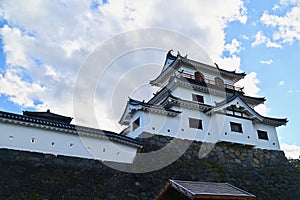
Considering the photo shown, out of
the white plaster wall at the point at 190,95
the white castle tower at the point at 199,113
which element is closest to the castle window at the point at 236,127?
the white castle tower at the point at 199,113

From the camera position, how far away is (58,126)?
1206 cm

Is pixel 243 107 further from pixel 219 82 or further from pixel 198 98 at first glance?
pixel 219 82

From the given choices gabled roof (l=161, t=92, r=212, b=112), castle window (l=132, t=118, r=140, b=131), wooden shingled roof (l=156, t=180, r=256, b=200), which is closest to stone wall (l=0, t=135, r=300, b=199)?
castle window (l=132, t=118, r=140, b=131)

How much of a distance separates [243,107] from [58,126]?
46.3 feet

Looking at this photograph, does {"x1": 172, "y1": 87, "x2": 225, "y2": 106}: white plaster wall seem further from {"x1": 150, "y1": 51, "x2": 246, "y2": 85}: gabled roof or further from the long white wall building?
the long white wall building

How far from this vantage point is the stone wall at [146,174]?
33.3 feet

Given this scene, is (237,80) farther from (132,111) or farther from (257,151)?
(132,111)

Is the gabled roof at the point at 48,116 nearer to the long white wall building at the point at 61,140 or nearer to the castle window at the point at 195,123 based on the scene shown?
the long white wall building at the point at 61,140

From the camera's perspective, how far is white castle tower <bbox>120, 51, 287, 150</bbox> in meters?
17.1

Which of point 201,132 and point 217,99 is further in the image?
point 217,99

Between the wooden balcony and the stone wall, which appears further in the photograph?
the wooden balcony

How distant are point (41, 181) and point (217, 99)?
1582cm

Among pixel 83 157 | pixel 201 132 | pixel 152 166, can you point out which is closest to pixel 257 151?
pixel 201 132

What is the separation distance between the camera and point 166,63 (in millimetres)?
24344
